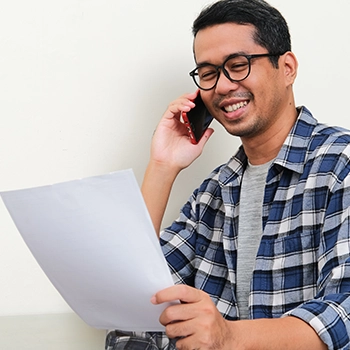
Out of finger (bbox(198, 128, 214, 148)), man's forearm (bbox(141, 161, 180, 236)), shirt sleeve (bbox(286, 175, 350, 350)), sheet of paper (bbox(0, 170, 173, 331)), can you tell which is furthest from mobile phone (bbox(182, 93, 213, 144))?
sheet of paper (bbox(0, 170, 173, 331))

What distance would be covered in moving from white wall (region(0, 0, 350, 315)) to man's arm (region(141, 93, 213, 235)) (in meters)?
0.09

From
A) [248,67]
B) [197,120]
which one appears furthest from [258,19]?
[197,120]

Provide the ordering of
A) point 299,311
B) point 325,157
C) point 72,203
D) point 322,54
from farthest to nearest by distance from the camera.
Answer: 1. point 322,54
2. point 325,157
3. point 299,311
4. point 72,203

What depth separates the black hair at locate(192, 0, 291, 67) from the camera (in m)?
1.52

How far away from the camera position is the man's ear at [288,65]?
5.13 feet

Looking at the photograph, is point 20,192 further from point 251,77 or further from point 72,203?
point 251,77

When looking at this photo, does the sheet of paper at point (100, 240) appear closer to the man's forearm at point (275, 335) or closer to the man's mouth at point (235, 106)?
the man's forearm at point (275, 335)

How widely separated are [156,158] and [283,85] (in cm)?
39

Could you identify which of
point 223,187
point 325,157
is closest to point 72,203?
point 325,157

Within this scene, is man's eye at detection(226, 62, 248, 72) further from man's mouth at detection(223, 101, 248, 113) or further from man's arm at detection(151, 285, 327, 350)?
man's arm at detection(151, 285, 327, 350)

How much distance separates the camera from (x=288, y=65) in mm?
1573

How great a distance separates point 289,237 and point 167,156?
0.46 metres

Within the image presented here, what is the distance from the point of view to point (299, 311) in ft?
3.57

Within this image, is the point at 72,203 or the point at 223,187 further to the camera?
the point at 223,187
